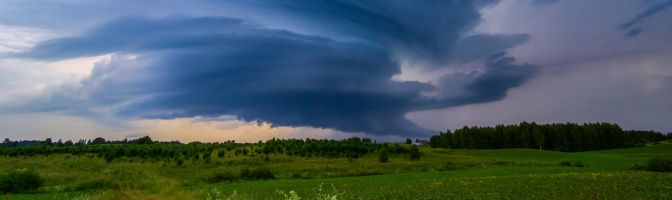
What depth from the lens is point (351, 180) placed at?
188 feet

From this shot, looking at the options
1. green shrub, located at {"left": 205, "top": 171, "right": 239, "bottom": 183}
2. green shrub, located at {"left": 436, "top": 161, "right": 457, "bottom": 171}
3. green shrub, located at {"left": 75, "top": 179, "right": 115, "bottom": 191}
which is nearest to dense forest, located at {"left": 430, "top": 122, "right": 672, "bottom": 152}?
green shrub, located at {"left": 436, "top": 161, "right": 457, "bottom": 171}

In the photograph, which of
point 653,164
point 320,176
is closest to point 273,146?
point 320,176

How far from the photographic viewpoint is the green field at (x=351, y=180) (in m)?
33.6

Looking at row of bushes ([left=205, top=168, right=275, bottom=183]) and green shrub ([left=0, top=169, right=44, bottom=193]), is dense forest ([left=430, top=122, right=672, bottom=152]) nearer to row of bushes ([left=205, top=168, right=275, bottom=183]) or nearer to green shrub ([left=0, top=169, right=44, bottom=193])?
row of bushes ([left=205, top=168, right=275, bottom=183])

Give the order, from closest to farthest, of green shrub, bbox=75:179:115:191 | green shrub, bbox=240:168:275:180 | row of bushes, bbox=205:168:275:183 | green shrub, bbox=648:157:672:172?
1. green shrub, bbox=75:179:115:191
2. green shrub, bbox=648:157:672:172
3. row of bushes, bbox=205:168:275:183
4. green shrub, bbox=240:168:275:180

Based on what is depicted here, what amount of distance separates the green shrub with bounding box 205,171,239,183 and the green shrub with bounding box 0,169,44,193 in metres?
20.8

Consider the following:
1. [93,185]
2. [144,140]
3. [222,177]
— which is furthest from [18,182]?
[144,140]

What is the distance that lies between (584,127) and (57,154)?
176 meters

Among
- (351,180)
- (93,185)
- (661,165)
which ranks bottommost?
(93,185)

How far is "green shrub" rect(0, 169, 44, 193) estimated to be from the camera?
51800 millimetres

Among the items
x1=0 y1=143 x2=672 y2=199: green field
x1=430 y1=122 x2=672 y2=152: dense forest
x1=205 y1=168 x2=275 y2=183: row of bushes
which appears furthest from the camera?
x1=430 y1=122 x2=672 y2=152: dense forest

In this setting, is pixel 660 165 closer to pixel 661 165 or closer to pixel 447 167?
pixel 661 165

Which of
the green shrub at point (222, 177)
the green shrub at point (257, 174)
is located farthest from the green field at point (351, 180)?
the green shrub at point (257, 174)

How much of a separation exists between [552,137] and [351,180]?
147 m
